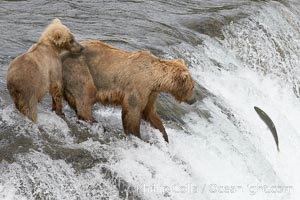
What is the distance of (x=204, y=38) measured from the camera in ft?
29.6

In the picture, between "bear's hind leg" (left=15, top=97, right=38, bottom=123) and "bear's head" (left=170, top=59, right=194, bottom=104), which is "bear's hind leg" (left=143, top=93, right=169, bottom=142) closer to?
"bear's head" (left=170, top=59, right=194, bottom=104)

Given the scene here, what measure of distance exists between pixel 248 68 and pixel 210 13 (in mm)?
1484

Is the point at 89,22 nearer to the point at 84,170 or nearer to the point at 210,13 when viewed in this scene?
the point at 210,13

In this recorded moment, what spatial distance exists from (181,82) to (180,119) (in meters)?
0.97

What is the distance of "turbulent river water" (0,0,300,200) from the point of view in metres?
4.72

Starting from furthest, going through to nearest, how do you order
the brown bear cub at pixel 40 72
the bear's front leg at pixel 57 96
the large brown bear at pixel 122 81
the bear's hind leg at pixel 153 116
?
the bear's hind leg at pixel 153 116
the large brown bear at pixel 122 81
the bear's front leg at pixel 57 96
the brown bear cub at pixel 40 72

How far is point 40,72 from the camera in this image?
486cm

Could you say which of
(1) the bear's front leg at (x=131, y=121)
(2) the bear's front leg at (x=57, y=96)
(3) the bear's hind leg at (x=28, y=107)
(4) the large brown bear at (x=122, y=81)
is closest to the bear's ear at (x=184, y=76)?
(4) the large brown bear at (x=122, y=81)

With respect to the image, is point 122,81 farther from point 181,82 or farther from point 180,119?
point 180,119

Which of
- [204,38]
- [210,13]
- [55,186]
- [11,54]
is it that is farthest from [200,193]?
[210,13]

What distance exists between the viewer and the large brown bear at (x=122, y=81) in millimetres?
5207

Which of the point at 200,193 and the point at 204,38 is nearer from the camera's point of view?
the point at 200,193

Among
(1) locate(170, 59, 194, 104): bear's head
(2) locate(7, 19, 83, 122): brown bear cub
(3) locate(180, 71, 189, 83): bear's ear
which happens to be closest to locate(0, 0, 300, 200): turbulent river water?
(2) locate(7, 19, 83, 122): brown bear cub

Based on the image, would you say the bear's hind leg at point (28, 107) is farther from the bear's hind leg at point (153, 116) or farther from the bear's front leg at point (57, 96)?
the bear's hind leg at point (153, 116)
